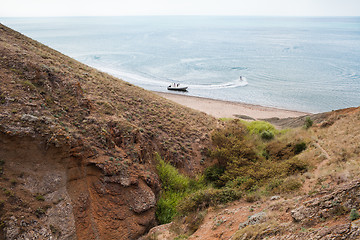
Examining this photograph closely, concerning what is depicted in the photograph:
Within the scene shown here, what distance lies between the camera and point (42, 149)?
9367 millimetres

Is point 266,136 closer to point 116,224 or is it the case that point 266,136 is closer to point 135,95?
point 135,95

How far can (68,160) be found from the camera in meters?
9.77

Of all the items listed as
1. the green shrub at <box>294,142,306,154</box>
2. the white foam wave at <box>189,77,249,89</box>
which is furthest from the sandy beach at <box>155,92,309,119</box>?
the green shrub at <box>294,142,306,154</box>

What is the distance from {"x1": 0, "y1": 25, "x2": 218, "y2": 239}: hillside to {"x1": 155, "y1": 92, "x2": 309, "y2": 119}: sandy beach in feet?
74.7

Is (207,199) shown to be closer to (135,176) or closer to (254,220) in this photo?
(254,220)

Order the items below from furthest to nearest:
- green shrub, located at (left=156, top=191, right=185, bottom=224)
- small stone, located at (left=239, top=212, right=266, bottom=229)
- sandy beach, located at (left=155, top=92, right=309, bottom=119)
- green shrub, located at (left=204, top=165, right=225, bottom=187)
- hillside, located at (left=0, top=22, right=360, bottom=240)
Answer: sandy beach, located at (left=155, top=92, right=309, bottom=119) → green shrub, located at (left=204, top=165, right=225, bottom=187) → green shrub, located at (left=156, top=191, right=185, bottom=224) → small stone, located at (left=239, top=212, right=266, bottom=229) → hillside, located at (left=0, top=22, right=360, bottom=240)

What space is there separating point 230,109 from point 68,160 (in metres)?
32.2

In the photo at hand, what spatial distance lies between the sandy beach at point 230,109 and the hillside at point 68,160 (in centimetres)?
2275

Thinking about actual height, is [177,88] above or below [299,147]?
above

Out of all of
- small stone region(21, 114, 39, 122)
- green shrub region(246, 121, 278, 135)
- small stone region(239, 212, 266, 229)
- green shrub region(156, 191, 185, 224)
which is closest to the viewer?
small stone region(239, 212, 266, 229)

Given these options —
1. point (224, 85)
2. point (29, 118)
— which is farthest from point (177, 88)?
point (29, 118)

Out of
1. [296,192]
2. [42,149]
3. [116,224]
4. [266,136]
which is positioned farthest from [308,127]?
[42,149]

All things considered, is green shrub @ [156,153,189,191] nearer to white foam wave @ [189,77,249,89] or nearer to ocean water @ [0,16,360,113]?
ocean water @ [0,16,360,113]

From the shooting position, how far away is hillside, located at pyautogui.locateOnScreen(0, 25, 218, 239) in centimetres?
836
